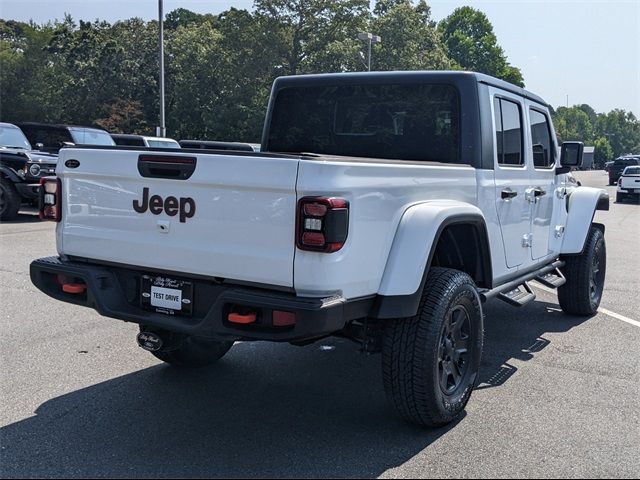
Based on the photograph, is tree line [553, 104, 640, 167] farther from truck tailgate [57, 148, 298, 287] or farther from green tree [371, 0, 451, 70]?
truck tailgate [57, 148, 298, 287]

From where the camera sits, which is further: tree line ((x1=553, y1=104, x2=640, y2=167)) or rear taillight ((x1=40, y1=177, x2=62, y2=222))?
tree line ((x1=553, y1=104, x2=640, y2=167))

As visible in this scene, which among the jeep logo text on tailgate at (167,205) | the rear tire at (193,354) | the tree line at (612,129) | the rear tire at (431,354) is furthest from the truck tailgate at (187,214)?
the tree line at (612,129)

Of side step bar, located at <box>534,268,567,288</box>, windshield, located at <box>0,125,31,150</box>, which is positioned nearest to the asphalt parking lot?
side step bar, located at <box>534,268,567,288</box>

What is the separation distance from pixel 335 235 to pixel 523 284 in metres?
3.02

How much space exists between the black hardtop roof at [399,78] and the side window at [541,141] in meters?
0.29

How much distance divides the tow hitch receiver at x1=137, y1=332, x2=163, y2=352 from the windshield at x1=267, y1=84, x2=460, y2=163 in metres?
1.96

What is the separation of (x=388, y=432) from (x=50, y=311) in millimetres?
3912

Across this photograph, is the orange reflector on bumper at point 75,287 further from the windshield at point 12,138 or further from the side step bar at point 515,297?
the windshield at point 12,138

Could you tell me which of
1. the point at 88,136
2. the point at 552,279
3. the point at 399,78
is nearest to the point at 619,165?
the point at 88,136

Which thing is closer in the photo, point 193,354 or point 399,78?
point 193,354

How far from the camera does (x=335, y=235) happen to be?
3223mm

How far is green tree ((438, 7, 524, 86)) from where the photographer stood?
267 feet

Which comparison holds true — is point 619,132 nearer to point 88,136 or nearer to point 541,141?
point 88,136

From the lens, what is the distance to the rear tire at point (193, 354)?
483 cm
